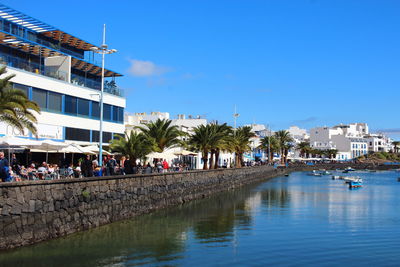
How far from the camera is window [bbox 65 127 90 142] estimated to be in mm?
39647

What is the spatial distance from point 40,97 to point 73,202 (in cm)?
1859

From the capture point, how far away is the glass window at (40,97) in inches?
1406

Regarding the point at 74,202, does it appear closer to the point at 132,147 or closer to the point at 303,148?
the point at 132,147

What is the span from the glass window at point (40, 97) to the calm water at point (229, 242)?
46.6 ft

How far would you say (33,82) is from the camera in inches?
1398

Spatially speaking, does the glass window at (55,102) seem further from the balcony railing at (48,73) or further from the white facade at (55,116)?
the balcony railing at (48,73)

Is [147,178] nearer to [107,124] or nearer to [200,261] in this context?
[200,261]

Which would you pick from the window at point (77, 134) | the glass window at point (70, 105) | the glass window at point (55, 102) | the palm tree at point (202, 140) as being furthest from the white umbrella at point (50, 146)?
the palm tree at point (202, 140)

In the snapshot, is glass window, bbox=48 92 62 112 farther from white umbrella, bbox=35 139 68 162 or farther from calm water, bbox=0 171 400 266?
calm water, bbox=0 171 400 266

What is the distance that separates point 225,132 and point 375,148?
155m

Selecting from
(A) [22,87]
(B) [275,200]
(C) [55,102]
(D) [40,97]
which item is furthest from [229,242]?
(C) [55,102]

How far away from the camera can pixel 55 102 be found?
38.3 metres

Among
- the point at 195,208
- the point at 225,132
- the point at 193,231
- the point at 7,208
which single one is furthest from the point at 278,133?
the point at 7,208

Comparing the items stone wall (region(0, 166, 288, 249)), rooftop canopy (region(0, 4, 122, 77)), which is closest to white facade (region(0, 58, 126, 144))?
rooftop canopy (region(0, 4, 122, 77))
